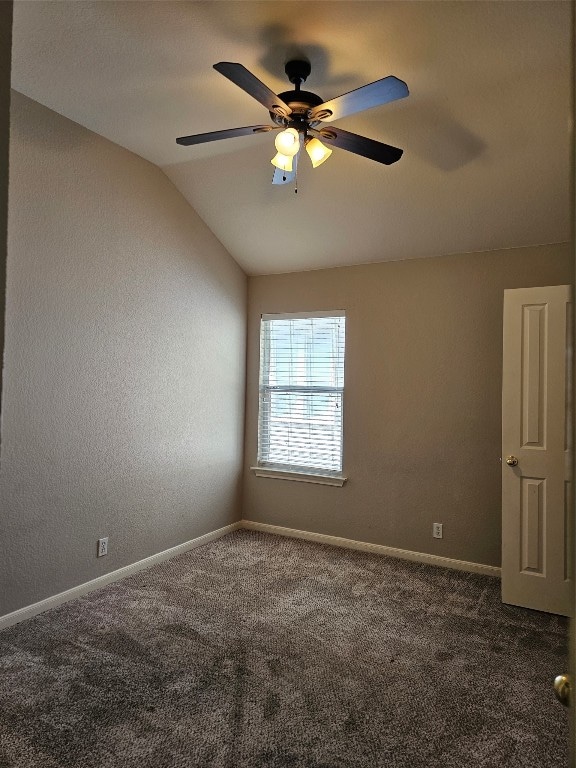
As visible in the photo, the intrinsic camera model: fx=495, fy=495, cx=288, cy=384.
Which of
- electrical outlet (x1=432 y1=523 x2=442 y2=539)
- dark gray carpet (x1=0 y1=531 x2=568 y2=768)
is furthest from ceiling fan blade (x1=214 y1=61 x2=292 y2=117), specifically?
electrical outlet (x1=432 y1=523 x2=442 y2=539)

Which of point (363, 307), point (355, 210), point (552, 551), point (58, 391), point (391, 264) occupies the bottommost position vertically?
point (552, 551)

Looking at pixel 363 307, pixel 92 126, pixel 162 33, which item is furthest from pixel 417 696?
pixel 92 126

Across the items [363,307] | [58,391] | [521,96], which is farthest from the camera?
[363,307]

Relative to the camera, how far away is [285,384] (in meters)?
4.57

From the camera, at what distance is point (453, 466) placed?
3.78m

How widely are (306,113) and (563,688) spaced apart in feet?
7.14

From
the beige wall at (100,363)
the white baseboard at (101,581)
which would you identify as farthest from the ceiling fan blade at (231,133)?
the white baseboard at (101,581)

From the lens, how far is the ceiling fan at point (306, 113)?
6.08ft

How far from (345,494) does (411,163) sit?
259 centimetres

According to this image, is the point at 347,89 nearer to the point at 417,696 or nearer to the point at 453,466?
the point at 453,466

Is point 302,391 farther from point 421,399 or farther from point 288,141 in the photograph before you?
point 288,141

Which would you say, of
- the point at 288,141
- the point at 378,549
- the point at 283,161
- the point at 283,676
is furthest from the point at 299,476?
the point at 288,141

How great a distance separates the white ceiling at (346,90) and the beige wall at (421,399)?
23cm

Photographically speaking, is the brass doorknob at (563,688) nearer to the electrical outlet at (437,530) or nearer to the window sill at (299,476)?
the electrical outlet at (437,530)
